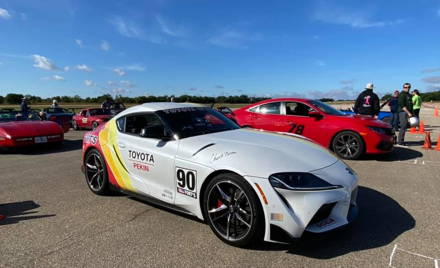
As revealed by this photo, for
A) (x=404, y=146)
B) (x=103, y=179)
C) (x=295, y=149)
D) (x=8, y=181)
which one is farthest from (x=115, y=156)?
(x=404, y=146)

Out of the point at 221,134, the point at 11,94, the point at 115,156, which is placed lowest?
the point at 115,156

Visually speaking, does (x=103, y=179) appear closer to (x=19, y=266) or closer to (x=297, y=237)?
(x=19, y=266)

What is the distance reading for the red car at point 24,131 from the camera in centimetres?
812

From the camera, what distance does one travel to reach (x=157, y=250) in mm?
2822

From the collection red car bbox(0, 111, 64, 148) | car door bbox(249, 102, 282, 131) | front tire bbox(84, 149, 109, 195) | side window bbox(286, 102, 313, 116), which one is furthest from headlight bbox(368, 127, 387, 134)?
red car bbox(0, 111, 64, 148)

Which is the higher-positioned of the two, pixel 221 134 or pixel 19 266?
pixel 221 134

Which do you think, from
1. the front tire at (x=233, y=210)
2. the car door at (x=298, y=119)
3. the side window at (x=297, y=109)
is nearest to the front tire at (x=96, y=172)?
the front tire at (x=233, y=210)

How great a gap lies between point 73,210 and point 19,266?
134 cm

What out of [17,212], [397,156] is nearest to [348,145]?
[397,156]

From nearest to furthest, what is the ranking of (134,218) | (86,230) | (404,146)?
(86,230), (134,218), (404,146)

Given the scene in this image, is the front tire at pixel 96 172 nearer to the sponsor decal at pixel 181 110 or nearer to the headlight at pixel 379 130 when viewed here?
the sponsor decal at pixel 181 110

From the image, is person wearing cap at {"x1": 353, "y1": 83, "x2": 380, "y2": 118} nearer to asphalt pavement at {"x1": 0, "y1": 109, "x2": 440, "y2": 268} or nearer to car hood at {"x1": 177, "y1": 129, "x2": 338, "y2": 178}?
asphalt pavement at {"x1": 0, "y1": 109, "x2": 440, "y2": 268}

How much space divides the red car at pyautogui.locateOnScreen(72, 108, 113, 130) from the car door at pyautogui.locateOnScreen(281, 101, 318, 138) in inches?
410

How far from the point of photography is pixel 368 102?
8250 mm
